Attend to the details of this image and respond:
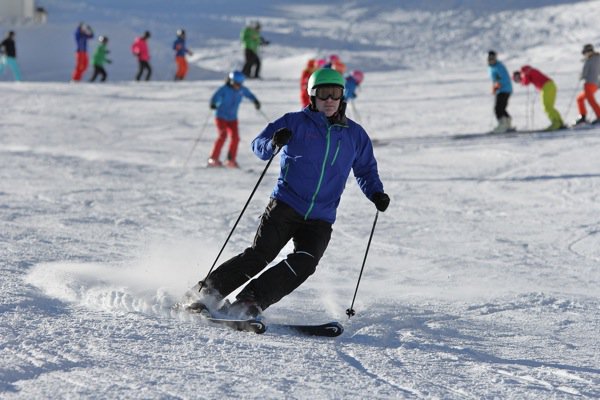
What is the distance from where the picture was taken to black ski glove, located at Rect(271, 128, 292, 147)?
4.33 meters

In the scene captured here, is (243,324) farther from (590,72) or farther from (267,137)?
(590,72)

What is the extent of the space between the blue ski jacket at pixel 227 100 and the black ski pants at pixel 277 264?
796cm

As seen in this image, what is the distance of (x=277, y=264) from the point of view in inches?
179

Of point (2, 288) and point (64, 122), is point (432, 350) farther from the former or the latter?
point (64, 122)

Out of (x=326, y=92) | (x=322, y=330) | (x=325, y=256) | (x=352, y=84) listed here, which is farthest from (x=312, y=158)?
(x=352, y=84)

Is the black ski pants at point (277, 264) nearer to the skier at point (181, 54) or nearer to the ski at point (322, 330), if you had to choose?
the ski at point (322, 330)

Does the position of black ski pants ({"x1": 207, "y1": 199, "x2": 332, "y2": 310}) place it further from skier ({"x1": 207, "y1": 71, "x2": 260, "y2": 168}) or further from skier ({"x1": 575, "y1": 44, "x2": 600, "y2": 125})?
skier ({"x1": 575, "y1": 44, "x2": 600, "y2": 125})

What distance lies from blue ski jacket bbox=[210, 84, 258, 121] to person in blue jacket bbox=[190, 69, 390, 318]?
26.1ft

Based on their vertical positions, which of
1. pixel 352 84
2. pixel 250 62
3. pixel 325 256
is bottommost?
A: pixel 325 256

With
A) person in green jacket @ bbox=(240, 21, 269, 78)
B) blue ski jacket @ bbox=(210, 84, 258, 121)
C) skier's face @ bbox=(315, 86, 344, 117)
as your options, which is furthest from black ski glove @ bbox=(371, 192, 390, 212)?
person in green jacket @ bbox=(240, 21, 269, 78)

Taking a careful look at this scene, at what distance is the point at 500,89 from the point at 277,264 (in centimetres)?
1078

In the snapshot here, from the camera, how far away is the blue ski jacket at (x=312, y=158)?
14.8ft

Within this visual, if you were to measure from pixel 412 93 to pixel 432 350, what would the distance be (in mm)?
15870

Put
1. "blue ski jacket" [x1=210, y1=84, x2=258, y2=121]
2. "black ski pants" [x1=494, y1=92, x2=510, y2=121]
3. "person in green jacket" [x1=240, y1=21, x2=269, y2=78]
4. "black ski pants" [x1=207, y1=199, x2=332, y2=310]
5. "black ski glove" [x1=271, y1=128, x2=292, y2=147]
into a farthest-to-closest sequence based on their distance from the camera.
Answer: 1. "person in green jacket" [x1=240, y1=21, x2=269, y2=78]
2. "black ski pants" [x1=494, y1=92, x2=510, y2=121]
3. "blue ski jacket" [x1=210, y1=84, x2=258, y2=121]
4. "black ski pants" [x1=207, y1=199, x2=332, y2=310]
5. "black ski glove" [x1=271, y1=128, x2=292, y2=147]
